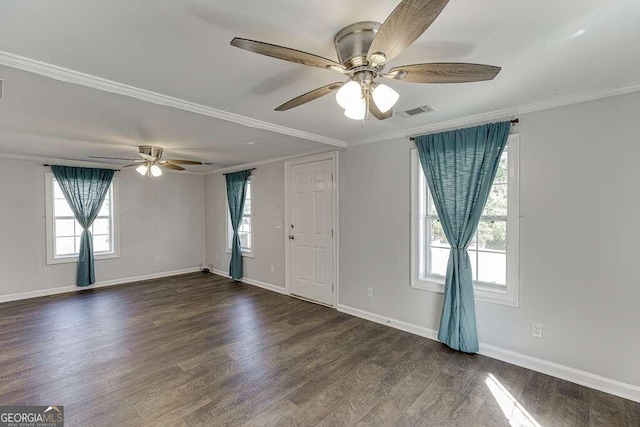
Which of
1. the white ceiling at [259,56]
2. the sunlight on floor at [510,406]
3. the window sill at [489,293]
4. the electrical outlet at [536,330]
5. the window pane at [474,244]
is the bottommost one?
the sunlight on floor at [510,406]

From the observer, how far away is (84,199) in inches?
208

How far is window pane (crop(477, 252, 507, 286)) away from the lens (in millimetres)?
2932

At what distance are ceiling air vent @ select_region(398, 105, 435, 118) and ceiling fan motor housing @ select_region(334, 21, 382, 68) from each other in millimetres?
1359

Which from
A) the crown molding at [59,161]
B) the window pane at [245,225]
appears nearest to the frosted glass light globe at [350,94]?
the window pane at [245,225]

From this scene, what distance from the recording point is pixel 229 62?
186cm

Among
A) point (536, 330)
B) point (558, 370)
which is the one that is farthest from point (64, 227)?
point (558, 370)

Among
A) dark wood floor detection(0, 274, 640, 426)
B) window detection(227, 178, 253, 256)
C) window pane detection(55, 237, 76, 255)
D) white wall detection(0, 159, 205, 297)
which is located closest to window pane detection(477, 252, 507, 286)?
dark wood floor detection(0, 274, 640, 426)

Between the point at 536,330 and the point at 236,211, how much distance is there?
4.91 metres

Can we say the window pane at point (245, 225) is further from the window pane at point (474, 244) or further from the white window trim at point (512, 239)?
the white window trim at point (512, 239)

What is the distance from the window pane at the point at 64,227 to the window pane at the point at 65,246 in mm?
77

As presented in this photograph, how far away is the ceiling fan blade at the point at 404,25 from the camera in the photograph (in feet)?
3.34

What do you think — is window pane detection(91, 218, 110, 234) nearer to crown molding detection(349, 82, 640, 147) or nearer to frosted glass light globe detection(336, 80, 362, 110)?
crown molding detection(349, 82, 640, 147)

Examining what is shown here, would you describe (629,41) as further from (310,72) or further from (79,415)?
(79,415)

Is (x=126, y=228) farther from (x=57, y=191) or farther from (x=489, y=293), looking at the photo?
(x=489, y=293)
